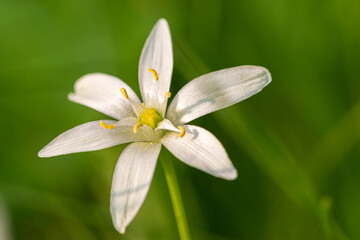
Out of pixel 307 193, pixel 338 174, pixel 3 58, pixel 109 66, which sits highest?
pixel 3 58

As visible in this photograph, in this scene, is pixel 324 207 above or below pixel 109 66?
below

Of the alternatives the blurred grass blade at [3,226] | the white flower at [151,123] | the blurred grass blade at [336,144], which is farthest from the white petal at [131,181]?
the blurred grass blade at [336,144]

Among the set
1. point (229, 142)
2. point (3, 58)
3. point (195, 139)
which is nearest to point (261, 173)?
point (229, 142)

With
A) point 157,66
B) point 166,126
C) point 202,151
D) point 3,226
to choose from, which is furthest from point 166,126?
point 3,226

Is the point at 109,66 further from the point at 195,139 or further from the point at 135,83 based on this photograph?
the point at 195,139

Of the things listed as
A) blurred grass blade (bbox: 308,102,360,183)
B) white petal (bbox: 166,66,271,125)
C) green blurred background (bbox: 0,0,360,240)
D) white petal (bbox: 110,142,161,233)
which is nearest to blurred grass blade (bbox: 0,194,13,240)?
green blurred background (bbox: 0,0,360,240)

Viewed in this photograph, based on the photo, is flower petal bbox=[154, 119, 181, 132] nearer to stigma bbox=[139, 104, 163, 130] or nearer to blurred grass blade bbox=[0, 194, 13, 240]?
stigma bbox=[139, 104, 163, 130]

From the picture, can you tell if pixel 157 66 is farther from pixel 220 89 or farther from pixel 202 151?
pixel 202 151

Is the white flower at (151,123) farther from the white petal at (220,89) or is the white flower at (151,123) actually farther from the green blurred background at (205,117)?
the green blurred background at (205,117)
